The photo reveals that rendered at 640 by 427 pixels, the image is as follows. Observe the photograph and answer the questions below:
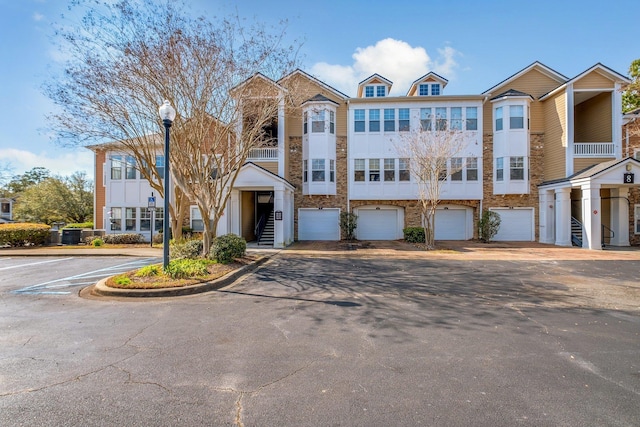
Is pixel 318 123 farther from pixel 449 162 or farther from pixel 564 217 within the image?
pixel 564 217

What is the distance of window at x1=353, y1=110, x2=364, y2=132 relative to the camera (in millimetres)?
20938

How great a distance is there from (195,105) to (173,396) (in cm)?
926

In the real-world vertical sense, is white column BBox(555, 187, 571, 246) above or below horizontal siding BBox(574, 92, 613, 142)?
below

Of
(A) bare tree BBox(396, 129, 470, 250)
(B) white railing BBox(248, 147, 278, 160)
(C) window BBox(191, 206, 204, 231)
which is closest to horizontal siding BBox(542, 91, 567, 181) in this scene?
(A) bare tree BBox(396, 129, 470, 250)

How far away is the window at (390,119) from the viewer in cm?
2073

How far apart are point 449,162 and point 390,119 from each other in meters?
4.81

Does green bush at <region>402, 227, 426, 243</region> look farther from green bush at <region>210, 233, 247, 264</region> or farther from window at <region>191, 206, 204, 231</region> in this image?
window at <region>191, 206, 204, 231</region>

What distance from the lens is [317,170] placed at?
20.6 meters

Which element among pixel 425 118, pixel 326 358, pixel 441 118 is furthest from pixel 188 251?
pixel 441 118

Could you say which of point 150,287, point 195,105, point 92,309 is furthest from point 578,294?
point 195,105

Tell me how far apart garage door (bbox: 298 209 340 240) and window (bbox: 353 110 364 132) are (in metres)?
5.68

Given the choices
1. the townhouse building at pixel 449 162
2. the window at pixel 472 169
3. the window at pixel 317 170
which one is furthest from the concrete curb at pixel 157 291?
the window at pixel 472 169

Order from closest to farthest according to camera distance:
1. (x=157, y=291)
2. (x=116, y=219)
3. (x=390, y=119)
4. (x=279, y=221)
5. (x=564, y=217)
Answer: (x=157, y=291)
(x=279, y=221)
(x=564, y=217)
(x=390, y=119)
(x=116, y=219)

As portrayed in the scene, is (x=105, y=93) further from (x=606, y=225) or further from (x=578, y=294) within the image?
(x=606, y=225)
